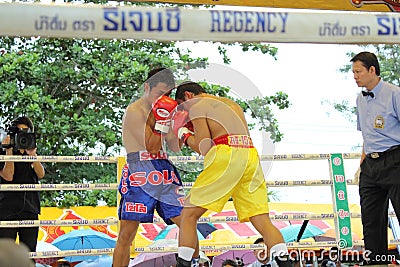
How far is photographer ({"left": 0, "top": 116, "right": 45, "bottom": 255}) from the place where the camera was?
16.1 feet

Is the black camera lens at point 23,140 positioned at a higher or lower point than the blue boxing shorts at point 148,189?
higher

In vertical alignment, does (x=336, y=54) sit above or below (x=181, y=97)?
above

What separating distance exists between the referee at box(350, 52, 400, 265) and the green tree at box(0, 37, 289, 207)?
4.78 meters

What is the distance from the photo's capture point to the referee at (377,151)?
4.26 m

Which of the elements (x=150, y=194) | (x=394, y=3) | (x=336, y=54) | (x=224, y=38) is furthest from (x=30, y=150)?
(x=336, y=54)

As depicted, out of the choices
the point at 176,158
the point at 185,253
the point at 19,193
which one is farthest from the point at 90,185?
the point at 185,253

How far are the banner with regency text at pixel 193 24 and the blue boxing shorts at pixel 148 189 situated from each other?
1.34m

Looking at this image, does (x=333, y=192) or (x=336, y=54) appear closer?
(x=333, y=192)

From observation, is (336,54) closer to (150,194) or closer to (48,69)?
(48,69)

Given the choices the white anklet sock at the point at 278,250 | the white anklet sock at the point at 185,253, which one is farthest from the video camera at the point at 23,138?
the white anklet sock at the point at 278,250

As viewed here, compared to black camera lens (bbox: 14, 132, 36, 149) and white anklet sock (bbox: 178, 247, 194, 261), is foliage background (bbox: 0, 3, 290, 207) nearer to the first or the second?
black camera lens (bbox: 14, 132, 36, 149)

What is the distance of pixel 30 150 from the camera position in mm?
5074

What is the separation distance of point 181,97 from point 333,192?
1.66m

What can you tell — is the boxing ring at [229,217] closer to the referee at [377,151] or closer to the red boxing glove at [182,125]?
the referee at [377,151]
